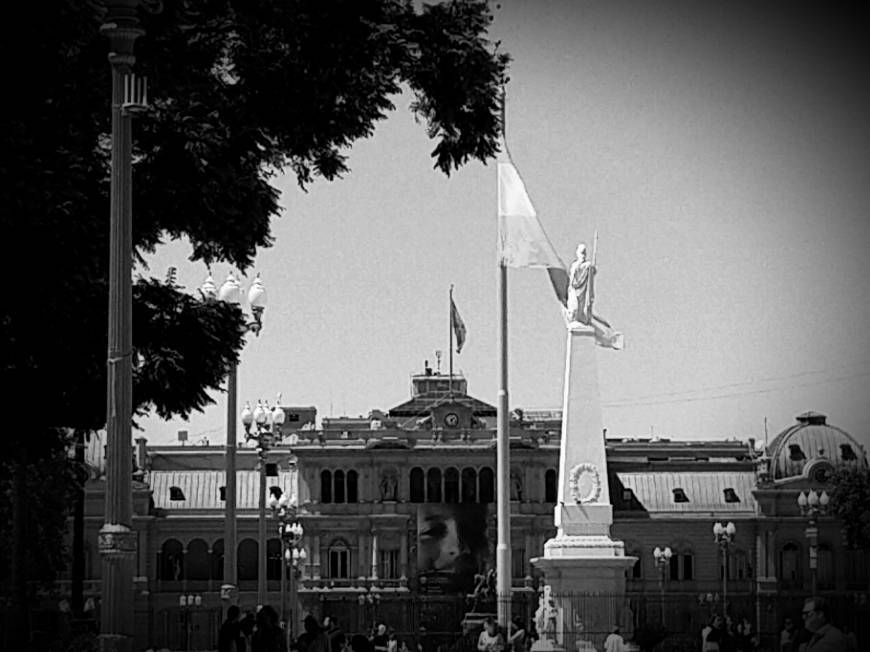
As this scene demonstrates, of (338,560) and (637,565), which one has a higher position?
(338,560)

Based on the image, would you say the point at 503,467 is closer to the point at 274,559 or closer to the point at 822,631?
the point at 822,631

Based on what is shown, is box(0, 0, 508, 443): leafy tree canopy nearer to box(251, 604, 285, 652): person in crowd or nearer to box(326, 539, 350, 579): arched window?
box(251, 604, 285, 652): person in crowd

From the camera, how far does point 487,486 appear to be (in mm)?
121062

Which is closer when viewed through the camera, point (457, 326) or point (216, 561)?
point (457, 326)

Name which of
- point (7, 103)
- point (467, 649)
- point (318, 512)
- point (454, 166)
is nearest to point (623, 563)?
point (467, 649)

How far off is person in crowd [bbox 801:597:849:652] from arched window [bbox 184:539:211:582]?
10518cm

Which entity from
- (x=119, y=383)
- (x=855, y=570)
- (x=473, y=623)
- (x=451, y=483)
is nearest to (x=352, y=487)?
(x=451, y=483)

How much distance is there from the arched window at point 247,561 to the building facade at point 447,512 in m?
0.12

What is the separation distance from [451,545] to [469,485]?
12.6 ft

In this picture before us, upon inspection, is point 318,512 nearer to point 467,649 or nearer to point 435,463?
point 435,463

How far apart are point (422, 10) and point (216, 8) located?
109 inches

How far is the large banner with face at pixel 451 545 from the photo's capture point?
118m

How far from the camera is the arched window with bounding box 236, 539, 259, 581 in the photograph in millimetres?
120062

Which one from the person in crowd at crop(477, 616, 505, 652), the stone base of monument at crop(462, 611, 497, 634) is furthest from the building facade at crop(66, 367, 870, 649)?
the person in crowd at crop(477, 616, 505, 652)
